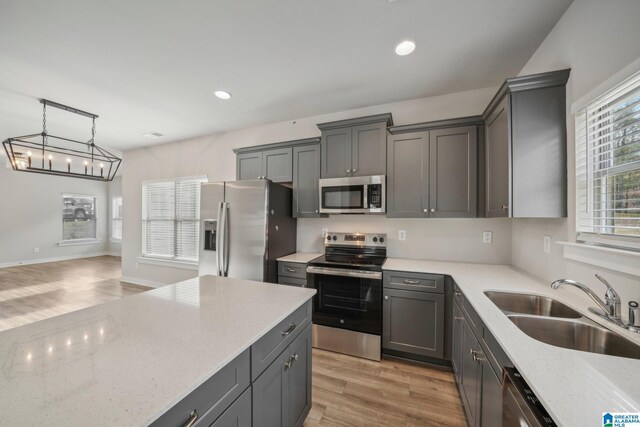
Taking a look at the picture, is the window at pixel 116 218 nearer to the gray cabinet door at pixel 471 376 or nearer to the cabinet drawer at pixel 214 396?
the cabinet drawer at pixel 214 396

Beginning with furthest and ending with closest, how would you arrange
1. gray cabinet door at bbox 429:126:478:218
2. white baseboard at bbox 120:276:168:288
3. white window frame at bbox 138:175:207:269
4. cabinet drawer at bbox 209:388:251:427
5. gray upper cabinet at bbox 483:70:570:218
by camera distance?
white baseboard at bbox 120:276:168:288, white window frame at bbox 138:175:207:269, gray cabinet door at bbox 429:126:478:218, gray upper cabinet at bbox 483:70:570:218, cabinet drawer at bbox 209:388:251:427

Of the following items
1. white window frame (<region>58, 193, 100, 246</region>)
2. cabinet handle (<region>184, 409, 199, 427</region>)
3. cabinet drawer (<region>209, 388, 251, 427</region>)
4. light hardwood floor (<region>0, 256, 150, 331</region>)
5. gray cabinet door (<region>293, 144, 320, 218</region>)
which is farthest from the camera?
white window frame (<region>58, 193, 100, 246</region>)

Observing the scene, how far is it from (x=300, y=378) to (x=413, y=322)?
1.28 metres

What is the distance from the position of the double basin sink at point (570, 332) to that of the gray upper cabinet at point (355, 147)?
1.69 m

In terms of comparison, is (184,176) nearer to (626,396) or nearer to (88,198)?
(626,396)

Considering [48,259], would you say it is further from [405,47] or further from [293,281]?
[405,47]

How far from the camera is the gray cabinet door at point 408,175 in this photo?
243 centimetres

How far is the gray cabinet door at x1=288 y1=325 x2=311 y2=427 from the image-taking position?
4.30 ft

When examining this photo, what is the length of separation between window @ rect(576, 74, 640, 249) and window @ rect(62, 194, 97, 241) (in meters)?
11.1

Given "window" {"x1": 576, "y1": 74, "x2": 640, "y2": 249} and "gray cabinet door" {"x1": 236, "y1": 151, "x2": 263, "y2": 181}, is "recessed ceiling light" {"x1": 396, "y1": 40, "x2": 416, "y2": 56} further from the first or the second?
"gray cabinet door" {"x1": 236, "y1": 151, "x2": 263, "y2": 181}

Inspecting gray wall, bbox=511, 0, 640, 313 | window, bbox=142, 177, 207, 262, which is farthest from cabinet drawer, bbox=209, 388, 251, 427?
window, bbox=142, 177, 207, 262

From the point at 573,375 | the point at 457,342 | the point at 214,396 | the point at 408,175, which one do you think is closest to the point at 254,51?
the point at 408,175

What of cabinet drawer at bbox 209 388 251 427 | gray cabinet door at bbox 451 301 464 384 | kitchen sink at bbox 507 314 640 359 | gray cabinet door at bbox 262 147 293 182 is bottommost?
gray cabinet door at bbox 451 301 464 384

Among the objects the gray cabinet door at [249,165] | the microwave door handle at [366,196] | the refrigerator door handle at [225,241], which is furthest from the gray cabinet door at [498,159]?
the refrigerator door handle at [225,241]
